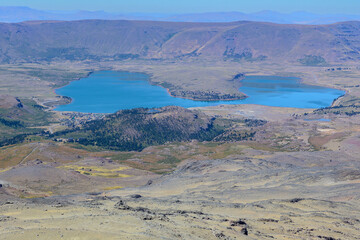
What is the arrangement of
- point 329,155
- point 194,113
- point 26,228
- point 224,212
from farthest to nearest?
1. point 194,113
2. point 329,155
3. point 224,212
4. point 26,228

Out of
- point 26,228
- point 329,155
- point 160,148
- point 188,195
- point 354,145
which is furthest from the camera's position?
point 160,148

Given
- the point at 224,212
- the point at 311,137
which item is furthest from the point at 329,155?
the point at 224,212

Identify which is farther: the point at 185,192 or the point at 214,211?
the point at 185,192

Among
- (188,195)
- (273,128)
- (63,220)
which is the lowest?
(273,128)

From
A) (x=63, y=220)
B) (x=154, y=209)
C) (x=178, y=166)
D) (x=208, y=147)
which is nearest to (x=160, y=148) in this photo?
(x=208, y=147)

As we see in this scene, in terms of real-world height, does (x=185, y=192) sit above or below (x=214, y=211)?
below

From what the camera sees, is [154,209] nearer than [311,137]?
Yes

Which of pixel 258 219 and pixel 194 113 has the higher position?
pixel 258 219

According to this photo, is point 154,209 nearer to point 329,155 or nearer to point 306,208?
point 306,208

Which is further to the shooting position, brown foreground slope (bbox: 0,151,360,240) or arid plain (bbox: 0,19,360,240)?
arid plain (bbox: 0,19,360,240)

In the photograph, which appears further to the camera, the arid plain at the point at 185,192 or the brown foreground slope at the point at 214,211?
the arid plain at the point at 185,192

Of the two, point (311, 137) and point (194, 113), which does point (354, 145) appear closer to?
point (311, 137)
